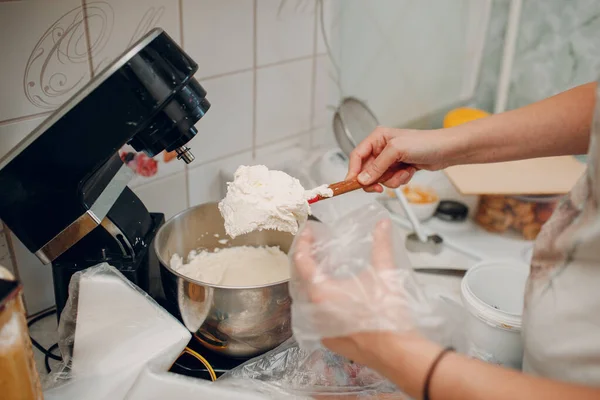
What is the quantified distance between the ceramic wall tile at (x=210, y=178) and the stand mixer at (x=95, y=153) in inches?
12.3

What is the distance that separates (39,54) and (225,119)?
36 centimetres

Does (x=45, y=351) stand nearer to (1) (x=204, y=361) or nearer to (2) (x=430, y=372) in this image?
(1) (x=204, y=361)

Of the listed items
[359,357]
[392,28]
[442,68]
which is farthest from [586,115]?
[442,68]

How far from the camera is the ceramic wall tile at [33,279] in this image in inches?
33.6

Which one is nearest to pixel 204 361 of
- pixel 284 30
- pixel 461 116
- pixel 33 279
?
pixel 33 279

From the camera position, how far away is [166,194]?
103cm

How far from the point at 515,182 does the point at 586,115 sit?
447 mm

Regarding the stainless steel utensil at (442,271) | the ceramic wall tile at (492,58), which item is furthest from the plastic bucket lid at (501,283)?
the ceramic wall tile at (492,58)

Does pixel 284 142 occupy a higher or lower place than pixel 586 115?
lower

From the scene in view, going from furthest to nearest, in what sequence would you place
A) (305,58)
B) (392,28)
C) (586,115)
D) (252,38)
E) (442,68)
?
(442,68) < (392,28) < (305,58) < (252,38) < (586,115)

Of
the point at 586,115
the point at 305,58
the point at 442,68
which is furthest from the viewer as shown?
the point at 442,68

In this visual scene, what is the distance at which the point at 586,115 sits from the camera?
0.68 meters

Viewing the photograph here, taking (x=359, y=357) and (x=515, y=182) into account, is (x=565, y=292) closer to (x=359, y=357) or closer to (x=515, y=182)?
(x=359, y=357)

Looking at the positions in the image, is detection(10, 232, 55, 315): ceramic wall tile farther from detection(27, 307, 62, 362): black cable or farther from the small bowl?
the small bowl
